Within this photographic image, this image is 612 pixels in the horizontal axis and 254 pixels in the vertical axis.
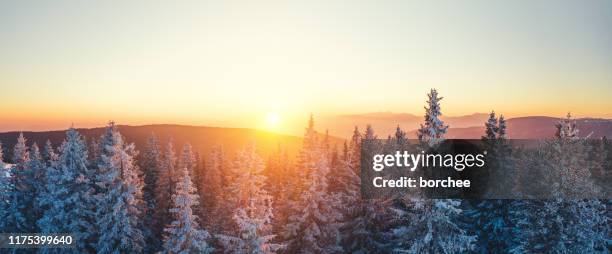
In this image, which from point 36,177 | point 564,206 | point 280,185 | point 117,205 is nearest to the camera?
point 564,206

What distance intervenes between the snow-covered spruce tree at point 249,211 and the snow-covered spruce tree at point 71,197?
1328 centimetres

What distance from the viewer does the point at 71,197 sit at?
113ft

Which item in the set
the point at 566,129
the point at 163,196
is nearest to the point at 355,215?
the point at 566,129

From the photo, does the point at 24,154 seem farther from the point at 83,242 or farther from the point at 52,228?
the point at 83,242

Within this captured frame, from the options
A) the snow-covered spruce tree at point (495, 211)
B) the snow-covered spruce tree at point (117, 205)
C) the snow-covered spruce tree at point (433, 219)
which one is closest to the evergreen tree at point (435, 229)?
the snow-covered spruce tree at point (433, 219)

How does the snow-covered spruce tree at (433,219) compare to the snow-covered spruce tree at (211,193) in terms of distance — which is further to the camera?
the snow-covered spruce tree at (211,193)

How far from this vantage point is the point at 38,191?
40.5 metres

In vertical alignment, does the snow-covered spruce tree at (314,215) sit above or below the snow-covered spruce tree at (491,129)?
below

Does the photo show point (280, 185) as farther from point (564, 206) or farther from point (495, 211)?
point (564, 206)

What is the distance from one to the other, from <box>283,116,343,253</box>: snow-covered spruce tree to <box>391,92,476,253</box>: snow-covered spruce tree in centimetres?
960

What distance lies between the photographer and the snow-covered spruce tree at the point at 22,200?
40.3 meters

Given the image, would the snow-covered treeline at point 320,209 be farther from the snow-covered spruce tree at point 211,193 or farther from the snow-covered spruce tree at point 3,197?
the snow-covered spruce tree at point 211,193

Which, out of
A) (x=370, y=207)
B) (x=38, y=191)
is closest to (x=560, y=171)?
(x=370, y=207)

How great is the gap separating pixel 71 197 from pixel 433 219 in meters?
27.9
